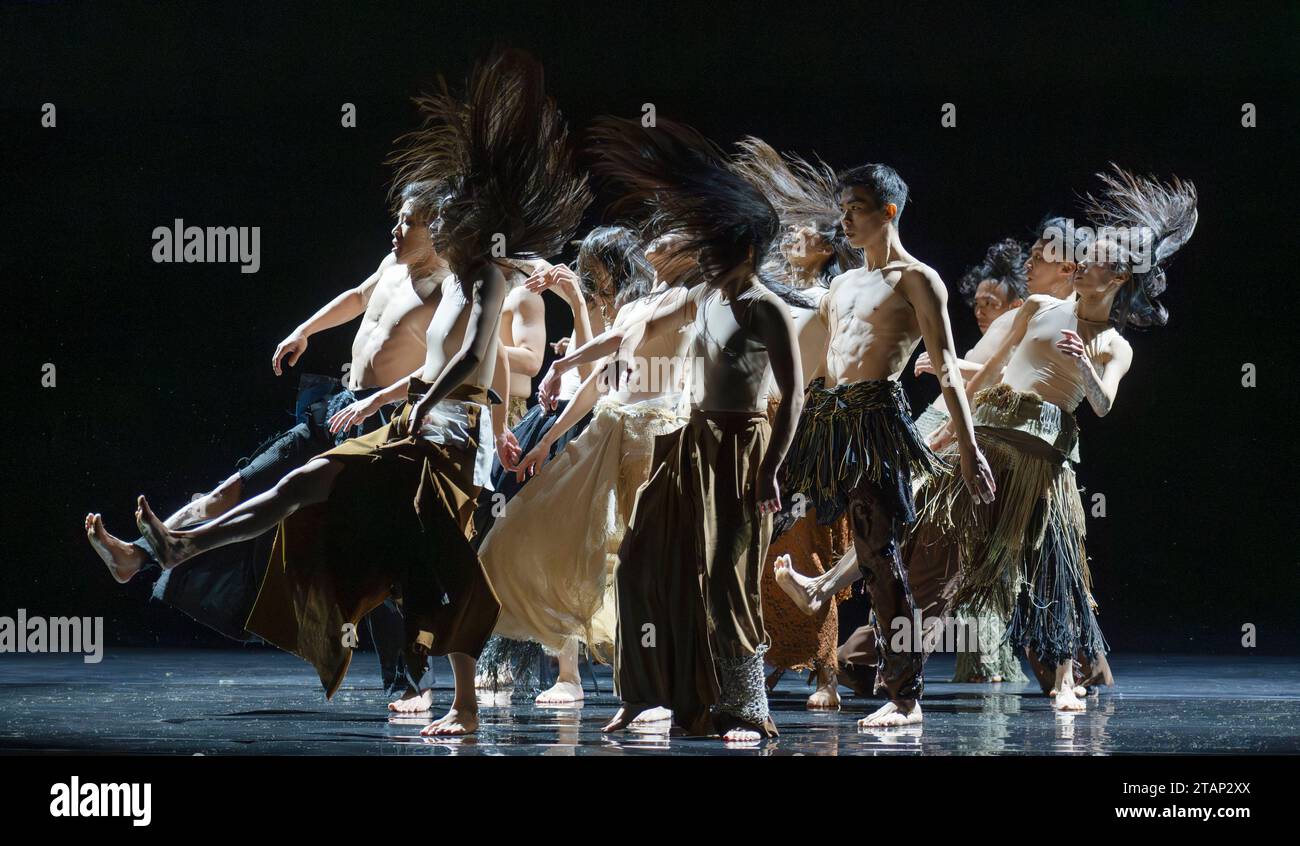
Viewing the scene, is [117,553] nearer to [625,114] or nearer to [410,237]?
[410,237]

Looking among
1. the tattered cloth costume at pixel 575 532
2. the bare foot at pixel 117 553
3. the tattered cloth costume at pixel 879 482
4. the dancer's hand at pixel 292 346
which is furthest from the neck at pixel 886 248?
the bare foot at pixel 117 553

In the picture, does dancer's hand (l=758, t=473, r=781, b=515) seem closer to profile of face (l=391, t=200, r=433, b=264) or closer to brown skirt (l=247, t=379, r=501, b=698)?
brown skirt (l=247, t=379, r=501, b=698)

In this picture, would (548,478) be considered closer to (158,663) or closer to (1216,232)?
(158,663)

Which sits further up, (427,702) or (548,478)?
(548,478)

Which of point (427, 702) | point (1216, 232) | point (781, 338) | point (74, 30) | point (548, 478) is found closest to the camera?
point (781, 338)

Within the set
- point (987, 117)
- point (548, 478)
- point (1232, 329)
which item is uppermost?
point (987, 117)

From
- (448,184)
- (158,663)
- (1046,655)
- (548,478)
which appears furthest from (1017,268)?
(158,663)

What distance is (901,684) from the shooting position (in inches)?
190

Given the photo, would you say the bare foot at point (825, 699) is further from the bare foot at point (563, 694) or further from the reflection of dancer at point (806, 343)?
the bare foot at point (563, 694)

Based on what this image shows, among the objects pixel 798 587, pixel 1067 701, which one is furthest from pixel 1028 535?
Result: pixel 798 587

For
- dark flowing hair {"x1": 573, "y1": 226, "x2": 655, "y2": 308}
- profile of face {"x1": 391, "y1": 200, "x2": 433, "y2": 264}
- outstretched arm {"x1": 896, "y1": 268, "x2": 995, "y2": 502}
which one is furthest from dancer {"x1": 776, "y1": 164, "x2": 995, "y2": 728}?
profile of face {"x1": 391, "y1": 200, "x2": 433, "y2": 264}

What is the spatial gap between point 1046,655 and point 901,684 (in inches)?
39.4

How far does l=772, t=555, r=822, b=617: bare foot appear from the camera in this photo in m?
5.32

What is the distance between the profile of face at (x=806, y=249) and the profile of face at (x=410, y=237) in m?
1.19
